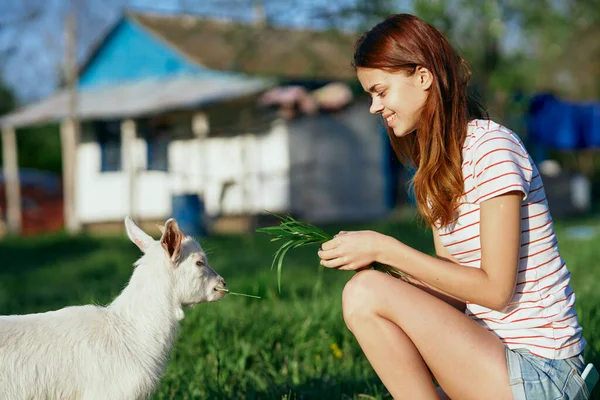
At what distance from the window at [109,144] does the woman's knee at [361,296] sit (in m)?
17.7

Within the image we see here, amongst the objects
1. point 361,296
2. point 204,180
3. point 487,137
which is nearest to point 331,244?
point 361,296

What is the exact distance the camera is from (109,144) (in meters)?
20.2

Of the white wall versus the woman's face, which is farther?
the white wall

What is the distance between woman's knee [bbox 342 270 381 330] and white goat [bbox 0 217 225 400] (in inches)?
19.7

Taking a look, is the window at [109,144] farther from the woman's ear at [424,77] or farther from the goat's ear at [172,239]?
the woman's ear at [424,77]

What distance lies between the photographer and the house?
17.6 metres

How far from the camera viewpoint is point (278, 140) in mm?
18031

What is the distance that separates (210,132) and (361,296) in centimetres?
1512

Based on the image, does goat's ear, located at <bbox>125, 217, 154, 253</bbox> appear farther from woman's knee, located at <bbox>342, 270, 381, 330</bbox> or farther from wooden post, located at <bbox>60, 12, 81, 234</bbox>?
wooden post, located at <bbox>60, 12, 81, 234</bbox>

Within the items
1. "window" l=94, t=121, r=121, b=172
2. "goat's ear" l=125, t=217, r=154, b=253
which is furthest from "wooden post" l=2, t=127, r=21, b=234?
"goat's ear" l=125, t=217, r=154, b=253

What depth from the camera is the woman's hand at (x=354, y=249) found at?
3037 mm

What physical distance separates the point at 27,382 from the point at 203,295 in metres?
0.70

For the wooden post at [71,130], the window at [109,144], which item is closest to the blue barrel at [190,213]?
the wooden post at [71,130]

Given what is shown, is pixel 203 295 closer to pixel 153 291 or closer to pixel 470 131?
pixel 153 291
